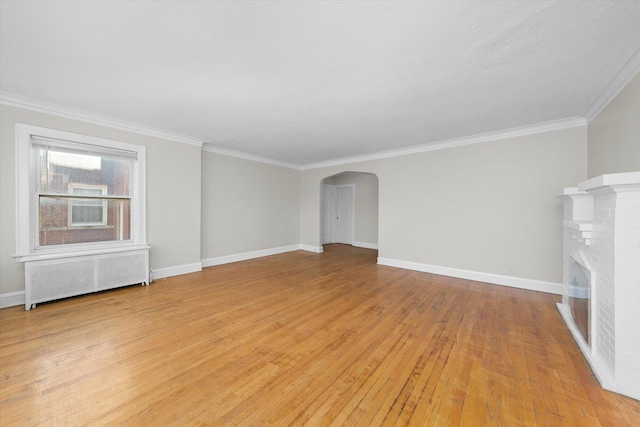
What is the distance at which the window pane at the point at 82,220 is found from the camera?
328 centimetres

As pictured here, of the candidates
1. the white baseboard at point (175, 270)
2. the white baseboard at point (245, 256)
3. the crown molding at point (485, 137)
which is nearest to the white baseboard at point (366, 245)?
the white baseboard at point (245, 256)

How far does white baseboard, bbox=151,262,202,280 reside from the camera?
13.7ft

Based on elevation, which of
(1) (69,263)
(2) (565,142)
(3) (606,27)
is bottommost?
(1) (69,263)

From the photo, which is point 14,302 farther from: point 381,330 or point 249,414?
point 381,330

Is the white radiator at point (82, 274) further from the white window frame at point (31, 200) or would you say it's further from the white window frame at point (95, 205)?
the white window frame at point (95, 205)

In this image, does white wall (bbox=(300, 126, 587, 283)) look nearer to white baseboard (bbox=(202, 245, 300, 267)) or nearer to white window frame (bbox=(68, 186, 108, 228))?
white baseboard (bbox=(202, 245, 300, 267))

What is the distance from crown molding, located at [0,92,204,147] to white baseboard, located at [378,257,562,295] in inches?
193

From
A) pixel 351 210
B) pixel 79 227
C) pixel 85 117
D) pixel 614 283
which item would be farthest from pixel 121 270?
pixel 351 210

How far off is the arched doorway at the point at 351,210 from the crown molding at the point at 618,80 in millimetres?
4950

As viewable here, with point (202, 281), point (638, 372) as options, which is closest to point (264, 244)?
point (202, 281)

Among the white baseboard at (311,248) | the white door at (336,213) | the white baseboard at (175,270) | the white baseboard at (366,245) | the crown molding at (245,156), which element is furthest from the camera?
the white door at (336,213)

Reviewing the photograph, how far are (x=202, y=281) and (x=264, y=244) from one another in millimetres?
2330

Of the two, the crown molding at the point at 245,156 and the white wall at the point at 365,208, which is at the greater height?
the crown molding at the point at 245,156

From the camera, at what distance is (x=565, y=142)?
3516 mm
